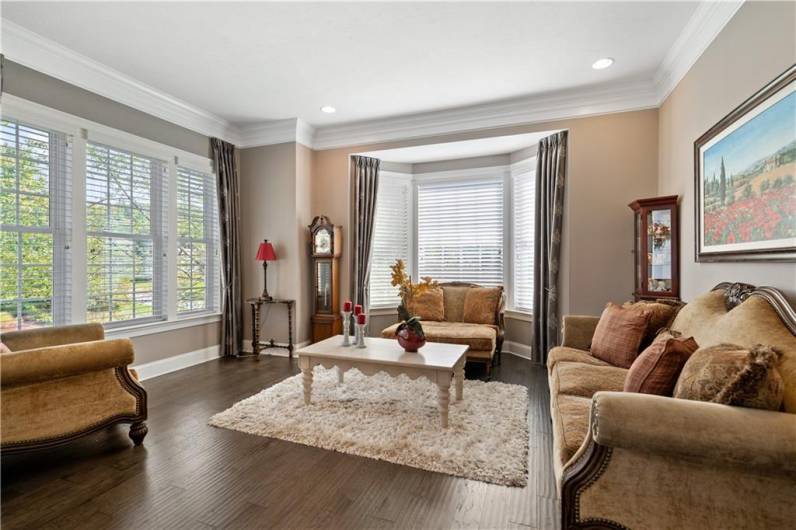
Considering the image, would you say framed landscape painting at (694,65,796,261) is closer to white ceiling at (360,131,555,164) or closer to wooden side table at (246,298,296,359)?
white ceiling at (360,131,555,164)

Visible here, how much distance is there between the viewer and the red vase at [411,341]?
2.94 m

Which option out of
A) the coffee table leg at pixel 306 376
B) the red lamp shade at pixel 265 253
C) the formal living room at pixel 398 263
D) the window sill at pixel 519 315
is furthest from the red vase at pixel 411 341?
the red lamp shade at pixel 265 253

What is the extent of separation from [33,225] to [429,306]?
12.9 ft

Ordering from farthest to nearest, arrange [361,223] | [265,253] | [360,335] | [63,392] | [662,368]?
[361,223] < [265,253] < [360,335] < [63,392] < [662,368]

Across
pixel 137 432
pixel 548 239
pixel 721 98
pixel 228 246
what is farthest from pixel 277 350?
pixel 721 98

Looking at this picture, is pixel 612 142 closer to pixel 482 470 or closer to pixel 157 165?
pixel 482 470

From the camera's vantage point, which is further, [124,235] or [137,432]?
[124,235]

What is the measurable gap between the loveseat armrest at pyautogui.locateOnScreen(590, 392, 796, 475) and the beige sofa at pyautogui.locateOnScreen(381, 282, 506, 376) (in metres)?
2.10

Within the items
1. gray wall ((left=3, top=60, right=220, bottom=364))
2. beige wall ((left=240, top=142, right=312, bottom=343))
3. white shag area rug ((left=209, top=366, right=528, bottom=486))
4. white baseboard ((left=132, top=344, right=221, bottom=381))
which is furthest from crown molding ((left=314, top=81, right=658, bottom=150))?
white baseboard ((left=132, top=344, right=221, bottom=381))

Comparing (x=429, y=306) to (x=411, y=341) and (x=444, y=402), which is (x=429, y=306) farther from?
(x=444, y=402)

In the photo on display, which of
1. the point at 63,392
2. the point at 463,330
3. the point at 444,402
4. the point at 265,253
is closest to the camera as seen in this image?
the point at 63,392

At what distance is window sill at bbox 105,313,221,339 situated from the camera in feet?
12.1

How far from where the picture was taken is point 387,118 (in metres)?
4.76

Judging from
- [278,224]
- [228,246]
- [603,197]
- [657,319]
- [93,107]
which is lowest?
[657,319]
